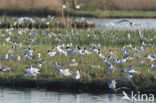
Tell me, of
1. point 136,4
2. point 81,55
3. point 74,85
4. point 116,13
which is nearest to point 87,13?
point 116,13

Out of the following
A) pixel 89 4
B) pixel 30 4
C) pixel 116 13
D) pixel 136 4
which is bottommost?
pixel 116 13

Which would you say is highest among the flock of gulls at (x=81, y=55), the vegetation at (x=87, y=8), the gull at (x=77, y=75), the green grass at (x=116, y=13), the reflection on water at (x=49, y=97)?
the vegetation at (x=87, y=8)

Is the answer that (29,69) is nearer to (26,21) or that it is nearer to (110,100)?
(110,100)

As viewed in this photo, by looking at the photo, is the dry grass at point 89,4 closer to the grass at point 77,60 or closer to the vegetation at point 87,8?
the vegetation at point 87,8

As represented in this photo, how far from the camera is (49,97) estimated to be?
505 inches

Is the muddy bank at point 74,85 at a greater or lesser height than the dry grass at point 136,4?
lesser

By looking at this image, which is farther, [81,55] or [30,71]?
[81,55]

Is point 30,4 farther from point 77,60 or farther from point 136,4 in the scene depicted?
point 77,60

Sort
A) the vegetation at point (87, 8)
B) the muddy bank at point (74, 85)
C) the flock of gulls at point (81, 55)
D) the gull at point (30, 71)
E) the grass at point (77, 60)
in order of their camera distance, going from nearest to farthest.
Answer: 1. the muddy bank at point (74, 85)
2. the grass at point (77, 60)
3. the flock of gulls at point (81, 55)
4. the gull at point (30, 71)
5. the vegetation at point (87, 8)

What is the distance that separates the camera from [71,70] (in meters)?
→ 14.1

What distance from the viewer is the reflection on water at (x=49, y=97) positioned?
12.5 metres

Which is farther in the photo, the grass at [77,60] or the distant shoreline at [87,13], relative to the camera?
the distant shoreline at [87,13]

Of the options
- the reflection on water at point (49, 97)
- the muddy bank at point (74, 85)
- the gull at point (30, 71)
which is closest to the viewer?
the reflection on water at point (49, 97)

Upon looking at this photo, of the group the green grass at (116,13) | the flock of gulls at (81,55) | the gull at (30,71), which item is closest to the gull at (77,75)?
the flock of gulls at (81,55)
